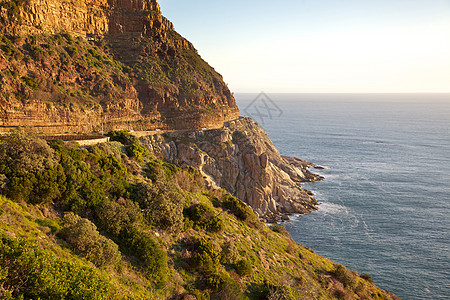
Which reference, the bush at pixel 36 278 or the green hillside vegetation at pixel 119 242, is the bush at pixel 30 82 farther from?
the bush at pixel 36 278

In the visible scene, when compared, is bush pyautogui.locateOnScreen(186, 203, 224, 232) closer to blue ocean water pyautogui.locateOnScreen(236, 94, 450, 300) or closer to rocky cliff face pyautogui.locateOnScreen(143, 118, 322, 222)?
blue ocean water pyautogui.locateOnScreen(236, 94, 450, 300)

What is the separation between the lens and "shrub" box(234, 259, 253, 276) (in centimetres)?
2223

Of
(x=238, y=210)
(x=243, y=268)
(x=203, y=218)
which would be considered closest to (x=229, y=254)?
(x=243, y=268)

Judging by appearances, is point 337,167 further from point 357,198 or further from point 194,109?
point 194,109

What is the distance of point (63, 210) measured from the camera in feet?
61.8

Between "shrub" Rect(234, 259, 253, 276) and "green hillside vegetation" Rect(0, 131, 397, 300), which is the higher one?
"green hillside vegetation" Rect(0, 131, 397, 300)

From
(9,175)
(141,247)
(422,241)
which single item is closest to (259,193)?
(422,241)

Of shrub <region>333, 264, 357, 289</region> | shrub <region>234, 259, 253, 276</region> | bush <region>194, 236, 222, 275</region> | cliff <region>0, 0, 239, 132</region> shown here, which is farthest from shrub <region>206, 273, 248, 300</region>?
cliff <region>0, 0, 239, 132</region>

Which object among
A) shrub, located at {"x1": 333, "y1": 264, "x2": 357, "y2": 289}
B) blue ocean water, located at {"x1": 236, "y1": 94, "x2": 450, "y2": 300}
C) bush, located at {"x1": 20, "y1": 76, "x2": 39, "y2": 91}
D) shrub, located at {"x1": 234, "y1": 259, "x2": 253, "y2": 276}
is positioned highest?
bush, located at {"x1": 20, "y1": 76, "x2": 39, "y2": 91}

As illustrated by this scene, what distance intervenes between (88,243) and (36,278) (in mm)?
4619

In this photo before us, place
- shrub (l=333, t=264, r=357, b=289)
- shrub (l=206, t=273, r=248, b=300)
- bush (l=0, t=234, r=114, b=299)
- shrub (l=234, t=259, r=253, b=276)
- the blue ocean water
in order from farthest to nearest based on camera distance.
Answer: the blue ocean water
shrub (l=333, t=264, r=357, b=289)
shrub (l=234, t=259, r=253, b=276)
shrub (l=206, t=273, r=248, b=300)
bush (l=0, t=234, r=114, b=299)

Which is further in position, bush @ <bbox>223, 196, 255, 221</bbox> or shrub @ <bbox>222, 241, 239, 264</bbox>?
bush @ <bbox>223, 196, 255, 221</bbox>

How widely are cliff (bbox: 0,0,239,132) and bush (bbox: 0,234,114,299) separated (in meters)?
39.0

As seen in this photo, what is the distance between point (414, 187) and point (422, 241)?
27760 mm
